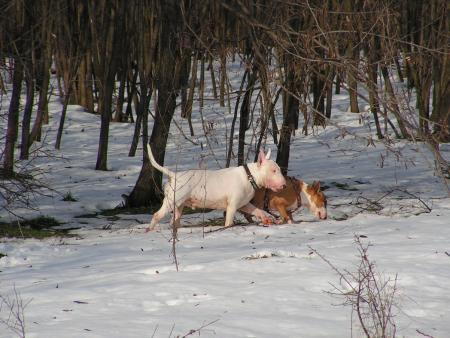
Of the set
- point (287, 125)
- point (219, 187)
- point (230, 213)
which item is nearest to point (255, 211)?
point (230, 213)

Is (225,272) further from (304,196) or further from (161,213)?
(304,196)

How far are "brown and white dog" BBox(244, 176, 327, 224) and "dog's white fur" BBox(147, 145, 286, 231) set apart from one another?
14.1 inches

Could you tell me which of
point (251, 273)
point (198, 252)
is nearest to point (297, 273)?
point (251, 273)

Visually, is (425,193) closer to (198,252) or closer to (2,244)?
(198,252)

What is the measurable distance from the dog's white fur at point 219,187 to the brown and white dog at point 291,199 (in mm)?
357

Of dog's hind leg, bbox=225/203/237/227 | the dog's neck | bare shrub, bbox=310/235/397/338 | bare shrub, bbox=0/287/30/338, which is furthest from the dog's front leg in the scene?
bare shrub, bbox=0/287/30/338

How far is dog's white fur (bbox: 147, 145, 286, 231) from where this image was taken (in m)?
9.99

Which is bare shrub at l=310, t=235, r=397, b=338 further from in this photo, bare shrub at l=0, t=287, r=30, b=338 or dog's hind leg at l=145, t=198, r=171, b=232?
dog's hind leg at l=145, t=198, r=171, b=232

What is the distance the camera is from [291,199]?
1062 centimetres

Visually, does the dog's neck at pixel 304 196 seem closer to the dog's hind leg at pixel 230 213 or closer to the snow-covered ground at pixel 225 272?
the snow-covered ground at pixel 225 272

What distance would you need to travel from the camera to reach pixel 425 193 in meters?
14.0

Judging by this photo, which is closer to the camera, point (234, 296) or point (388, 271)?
point (234, 296)

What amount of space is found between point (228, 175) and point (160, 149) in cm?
295

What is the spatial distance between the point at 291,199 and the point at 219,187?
3.54 ft
